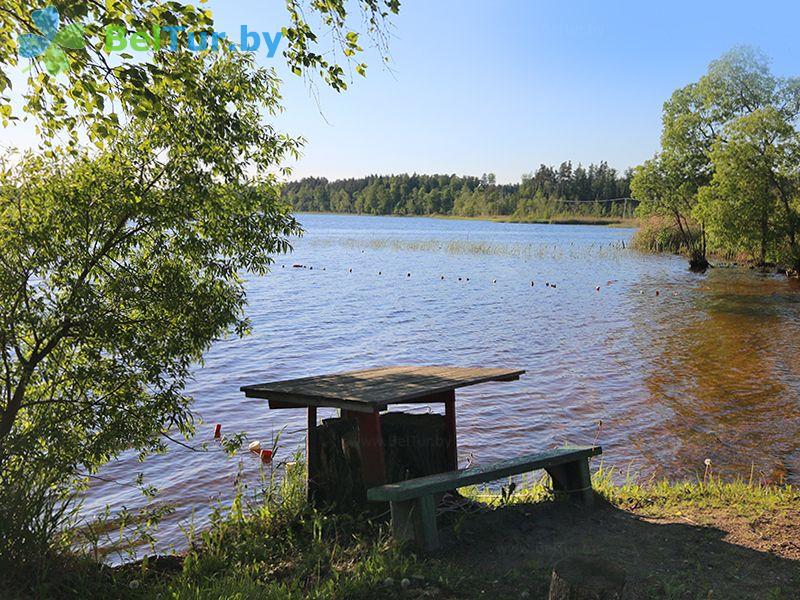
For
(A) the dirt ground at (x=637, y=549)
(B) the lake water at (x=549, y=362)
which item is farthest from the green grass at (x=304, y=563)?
(B) the lake water at (x=549, y=362)

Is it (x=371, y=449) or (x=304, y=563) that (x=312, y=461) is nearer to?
(x=371, y=449)

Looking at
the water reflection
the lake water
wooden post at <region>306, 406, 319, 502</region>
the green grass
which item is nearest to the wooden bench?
the green grass

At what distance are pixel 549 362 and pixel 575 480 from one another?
10608 millimetres

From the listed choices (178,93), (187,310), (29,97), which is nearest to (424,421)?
(187,310)

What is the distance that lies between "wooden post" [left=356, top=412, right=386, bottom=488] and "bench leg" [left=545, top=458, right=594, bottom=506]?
1766 millimetres

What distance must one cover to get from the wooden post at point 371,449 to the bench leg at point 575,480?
5.80 ft

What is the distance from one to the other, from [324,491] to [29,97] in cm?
430

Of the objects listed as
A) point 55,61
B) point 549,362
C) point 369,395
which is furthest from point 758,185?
point 55,61

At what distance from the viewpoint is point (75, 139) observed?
565 centimetres

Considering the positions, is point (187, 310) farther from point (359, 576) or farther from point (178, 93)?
point (359, 576)

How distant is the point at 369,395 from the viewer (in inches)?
216

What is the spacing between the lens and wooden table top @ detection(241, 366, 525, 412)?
17.6 ft

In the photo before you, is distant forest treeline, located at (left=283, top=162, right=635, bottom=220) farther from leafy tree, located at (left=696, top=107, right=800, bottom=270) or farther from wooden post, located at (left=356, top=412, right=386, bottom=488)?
wooden post, located at (left=356, top=412, right=386, bottom=488)

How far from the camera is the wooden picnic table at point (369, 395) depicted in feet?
17.9
